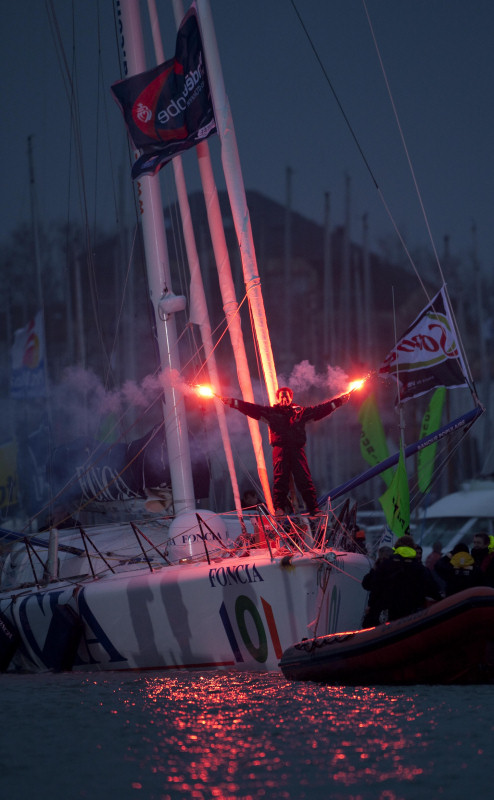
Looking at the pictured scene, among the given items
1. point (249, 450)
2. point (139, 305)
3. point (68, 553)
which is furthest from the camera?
point (139, 305)

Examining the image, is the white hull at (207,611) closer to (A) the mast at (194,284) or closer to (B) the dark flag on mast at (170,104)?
(A) the mast at (194,284)

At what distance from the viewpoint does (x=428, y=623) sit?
728cm

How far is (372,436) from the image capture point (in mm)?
18875

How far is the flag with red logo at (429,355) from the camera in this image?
A: 42.1ft

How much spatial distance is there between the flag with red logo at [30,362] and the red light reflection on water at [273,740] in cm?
1571

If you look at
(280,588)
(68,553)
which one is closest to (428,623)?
(280,588)

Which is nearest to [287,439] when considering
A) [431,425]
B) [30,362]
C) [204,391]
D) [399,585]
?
[204,391]

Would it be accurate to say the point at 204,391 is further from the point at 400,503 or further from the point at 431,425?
the point at 431,425

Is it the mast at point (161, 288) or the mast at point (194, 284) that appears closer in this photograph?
the mast at point (161, 288)

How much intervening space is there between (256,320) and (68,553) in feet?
14.9

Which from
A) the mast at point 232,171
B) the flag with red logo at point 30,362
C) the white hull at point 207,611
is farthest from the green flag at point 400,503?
the flag with red logo at point 30,362

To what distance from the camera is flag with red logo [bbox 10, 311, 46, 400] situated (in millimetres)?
22812

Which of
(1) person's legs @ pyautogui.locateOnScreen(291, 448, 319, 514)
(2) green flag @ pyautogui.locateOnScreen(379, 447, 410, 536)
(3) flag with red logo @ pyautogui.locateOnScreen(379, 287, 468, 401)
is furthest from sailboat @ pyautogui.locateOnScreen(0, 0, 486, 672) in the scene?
(3) flag with red logo @ pyautogui.locateOnScreen(379, 287, 468, 401)

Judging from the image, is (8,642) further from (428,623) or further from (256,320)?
(428,623)
